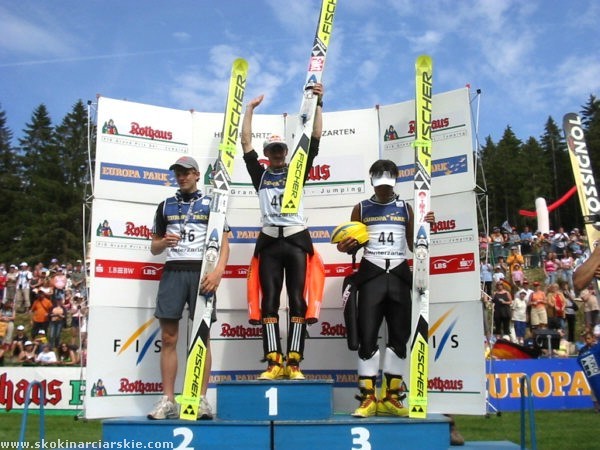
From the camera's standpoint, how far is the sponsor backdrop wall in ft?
20.0

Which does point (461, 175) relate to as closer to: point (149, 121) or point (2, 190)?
point (149, 121)

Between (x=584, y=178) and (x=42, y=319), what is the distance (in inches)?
498

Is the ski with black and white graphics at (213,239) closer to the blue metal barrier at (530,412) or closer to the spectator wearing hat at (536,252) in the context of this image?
the blue metal barrier at (530,412)

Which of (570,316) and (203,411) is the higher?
(570,316)

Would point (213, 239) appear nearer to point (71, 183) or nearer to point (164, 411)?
point (164, 411)

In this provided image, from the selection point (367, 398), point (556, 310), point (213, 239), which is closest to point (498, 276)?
point (556, 310)

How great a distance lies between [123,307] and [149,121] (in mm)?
1925

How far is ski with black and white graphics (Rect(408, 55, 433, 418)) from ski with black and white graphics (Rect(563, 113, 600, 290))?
116 cm

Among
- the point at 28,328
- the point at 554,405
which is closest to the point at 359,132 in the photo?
the point at 554,405

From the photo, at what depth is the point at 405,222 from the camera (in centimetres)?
545

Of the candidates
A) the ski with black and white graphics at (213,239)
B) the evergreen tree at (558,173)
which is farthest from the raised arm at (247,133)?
the evergreen tree at (558,173)

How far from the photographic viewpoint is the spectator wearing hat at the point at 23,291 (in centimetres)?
1894

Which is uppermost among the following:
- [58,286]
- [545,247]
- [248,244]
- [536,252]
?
[545,247]

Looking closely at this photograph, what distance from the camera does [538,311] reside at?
45.7ft
